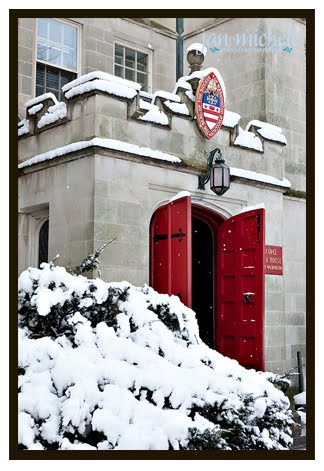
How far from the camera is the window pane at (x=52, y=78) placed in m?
12.4

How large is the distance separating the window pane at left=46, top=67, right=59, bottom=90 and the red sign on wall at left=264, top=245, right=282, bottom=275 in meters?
4.83

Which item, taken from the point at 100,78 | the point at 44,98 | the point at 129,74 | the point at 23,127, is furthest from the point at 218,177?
the point at 129,74

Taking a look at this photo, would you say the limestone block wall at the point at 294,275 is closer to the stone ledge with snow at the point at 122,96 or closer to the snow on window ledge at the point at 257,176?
the snow on window ledge at the point at 257,176

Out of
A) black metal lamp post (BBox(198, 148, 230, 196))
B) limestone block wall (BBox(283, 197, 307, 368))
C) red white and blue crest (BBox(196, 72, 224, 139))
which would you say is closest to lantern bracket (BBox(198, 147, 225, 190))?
black metal lamp post (BBox(198, 148, 230, 196))

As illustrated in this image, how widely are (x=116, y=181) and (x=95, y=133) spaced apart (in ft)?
2.31

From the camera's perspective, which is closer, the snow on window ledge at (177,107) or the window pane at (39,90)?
the snow on window ledge at (177,107)

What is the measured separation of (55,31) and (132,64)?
2124 mm

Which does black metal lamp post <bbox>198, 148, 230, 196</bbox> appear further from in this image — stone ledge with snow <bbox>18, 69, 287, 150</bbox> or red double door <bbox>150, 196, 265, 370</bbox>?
stone ledge with snow <bbox>18, 69, 287, 150</bbox>

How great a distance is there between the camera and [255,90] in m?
13.5

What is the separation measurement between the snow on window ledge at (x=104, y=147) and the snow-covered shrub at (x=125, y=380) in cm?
257

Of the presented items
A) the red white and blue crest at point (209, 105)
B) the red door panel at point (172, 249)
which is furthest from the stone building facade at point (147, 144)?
the red door panel at point (172, 249)

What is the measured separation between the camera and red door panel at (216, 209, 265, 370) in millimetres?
10594
